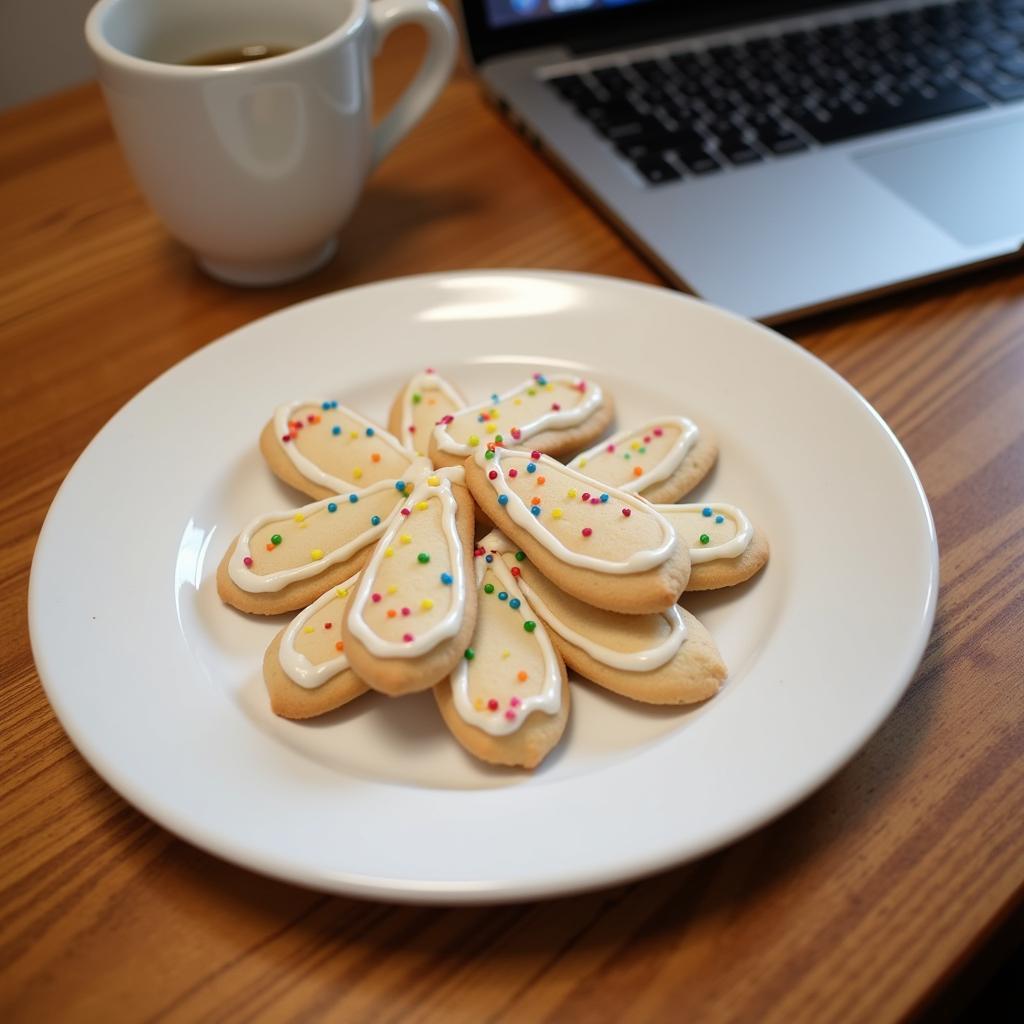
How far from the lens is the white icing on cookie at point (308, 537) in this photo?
71cm

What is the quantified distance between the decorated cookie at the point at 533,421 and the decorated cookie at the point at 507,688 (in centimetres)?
13

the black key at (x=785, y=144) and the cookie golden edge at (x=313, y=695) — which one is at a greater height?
the black key at (x=785, y=144)

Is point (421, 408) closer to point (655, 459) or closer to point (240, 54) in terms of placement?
point (655, 459)

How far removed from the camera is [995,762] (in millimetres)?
644

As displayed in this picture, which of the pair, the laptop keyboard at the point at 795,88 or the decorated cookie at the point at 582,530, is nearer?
the decorated cookie at the point at 582,530

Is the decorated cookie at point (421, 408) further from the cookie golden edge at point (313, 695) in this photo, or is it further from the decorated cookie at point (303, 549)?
the cookie golden edge at point (313, 695)

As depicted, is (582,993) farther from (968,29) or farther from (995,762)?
(968,29)

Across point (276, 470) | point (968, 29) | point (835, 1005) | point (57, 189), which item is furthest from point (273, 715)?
point (968, 29)

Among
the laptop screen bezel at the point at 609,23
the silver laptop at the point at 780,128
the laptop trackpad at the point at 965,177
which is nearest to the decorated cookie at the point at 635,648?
the silver laptop at the point at 780,128

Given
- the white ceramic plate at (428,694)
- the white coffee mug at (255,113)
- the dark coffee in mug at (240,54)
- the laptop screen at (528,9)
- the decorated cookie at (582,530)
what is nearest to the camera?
the white ceramic plate at (428,694)

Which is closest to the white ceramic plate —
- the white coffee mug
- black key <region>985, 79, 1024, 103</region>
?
the white coffee mug

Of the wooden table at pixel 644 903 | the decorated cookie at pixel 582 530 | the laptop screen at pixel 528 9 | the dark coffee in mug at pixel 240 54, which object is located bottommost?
the wooden table at pixel 644 903

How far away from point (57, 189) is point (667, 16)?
801 mm

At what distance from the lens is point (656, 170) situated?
1.12m
